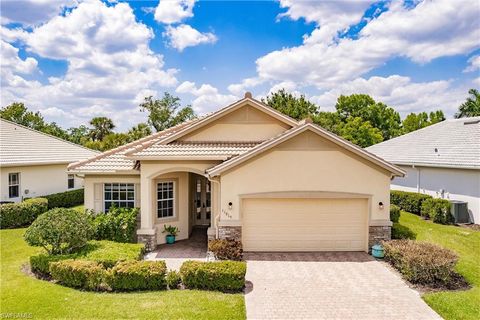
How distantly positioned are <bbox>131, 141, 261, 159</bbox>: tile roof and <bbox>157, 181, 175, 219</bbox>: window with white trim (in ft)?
5.25

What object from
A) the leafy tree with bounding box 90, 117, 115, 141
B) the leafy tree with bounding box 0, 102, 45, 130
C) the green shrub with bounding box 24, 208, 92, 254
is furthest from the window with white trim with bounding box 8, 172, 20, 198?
the leafy tree with bounding box 90, 117, 115, 141

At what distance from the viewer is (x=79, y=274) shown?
9.54 m

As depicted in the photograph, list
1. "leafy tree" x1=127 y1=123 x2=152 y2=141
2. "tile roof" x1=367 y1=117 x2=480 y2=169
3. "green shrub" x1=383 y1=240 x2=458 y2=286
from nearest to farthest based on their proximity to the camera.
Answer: "green shrub" x1=383 y1=240 x2=458 y2=286, "tile roof" x1=367 y1=117 x2=480 y2=169, "leafy tree" x1=127 y1=123 x2=152 y2=141

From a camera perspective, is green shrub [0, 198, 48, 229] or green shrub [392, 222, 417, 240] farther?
green shrub [0, 198, 48, 229]

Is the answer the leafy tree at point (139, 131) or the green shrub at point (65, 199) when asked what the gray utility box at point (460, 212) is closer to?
the green shrub at point (65, 199)

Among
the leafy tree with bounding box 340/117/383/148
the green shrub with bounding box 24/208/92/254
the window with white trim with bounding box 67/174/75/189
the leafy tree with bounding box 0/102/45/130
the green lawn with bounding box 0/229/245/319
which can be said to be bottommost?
the green lawn with bounding box 0/229/245/319

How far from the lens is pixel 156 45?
18234 millimetres

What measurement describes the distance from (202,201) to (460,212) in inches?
583

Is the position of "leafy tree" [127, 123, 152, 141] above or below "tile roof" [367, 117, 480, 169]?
above

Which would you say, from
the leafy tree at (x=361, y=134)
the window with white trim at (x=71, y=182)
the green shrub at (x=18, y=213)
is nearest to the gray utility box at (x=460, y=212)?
the green shrub at (x=18, y=213)

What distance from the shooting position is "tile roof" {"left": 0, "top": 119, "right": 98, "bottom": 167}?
795 inches

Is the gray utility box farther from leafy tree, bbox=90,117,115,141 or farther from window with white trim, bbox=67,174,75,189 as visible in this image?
leafy tree, bbox=90,117,115,141

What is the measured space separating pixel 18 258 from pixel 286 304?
10469 millimetres

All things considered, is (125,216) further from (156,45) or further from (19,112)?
(19,112)
